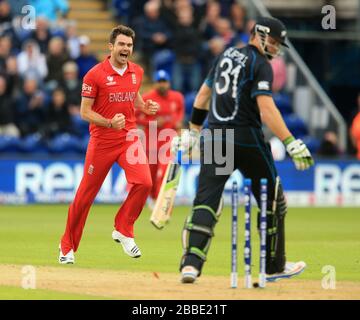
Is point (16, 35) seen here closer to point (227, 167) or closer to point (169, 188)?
point (169, 188)

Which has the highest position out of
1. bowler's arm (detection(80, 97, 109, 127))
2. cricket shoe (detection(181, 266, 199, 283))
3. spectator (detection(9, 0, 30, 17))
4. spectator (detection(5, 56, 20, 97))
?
spectator (detection(9, 0, 30, 17))

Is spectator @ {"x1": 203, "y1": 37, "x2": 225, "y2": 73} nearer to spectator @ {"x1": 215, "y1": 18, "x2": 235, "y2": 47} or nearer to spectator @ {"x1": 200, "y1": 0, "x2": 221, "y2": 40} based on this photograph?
spectator @ {"x1": 215, "y1": 18, "x2": 235, "y2": 47}

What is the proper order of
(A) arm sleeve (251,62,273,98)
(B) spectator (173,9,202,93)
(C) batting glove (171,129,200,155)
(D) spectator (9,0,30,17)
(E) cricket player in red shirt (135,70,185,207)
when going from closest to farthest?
(A) arm sleeve (251,62,273,98) → (C) batting glove (171,129,200,155) → (E) cricket player in red shirt (135,70,185,207) → (D) spectator (9,0,30,17) → (B) spectator (173,9,202,93)

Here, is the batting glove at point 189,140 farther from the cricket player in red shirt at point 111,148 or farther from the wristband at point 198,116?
the cricket player in red shirt at point 111,148

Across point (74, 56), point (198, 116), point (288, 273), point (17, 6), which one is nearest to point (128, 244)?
point (198, 116)

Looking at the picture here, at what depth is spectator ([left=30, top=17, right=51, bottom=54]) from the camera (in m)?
22.1

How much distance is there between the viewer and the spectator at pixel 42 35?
22.1 meters

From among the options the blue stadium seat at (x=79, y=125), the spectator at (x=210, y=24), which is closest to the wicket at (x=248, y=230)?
the blue stadium seat at (x=79, y=125)

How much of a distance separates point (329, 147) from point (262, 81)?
1258cm

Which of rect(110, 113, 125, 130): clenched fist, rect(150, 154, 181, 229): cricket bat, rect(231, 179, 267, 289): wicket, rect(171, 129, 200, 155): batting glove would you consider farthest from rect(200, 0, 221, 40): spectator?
rect(231, 179, 267, 289): wicket

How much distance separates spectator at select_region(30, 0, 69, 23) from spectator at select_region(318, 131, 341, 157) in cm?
581

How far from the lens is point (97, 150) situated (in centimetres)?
1185

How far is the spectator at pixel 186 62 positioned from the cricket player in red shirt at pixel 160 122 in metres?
4.46

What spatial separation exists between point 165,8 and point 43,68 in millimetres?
3189
